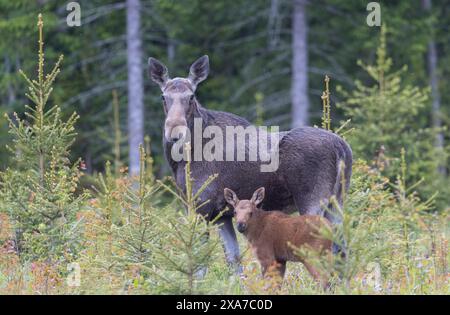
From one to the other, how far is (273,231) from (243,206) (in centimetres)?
43

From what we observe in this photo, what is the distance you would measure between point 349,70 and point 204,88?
5138 millimetres

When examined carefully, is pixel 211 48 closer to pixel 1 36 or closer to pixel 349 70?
pixel 349 70

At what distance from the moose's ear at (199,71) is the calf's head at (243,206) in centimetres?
166

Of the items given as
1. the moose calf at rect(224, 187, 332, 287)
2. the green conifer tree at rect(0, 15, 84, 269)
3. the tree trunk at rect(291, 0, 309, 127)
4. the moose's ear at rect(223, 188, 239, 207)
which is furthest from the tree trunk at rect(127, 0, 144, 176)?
the moose calf at rect(224, 187, 332, 287)

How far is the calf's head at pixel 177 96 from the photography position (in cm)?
988

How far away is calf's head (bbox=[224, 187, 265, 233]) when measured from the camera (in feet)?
30.5

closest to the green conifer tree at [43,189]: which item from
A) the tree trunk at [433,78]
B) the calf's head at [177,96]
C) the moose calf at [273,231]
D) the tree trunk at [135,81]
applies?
the calf's head at [177,96]

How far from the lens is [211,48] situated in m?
29.4

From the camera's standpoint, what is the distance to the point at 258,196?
31.7 ft

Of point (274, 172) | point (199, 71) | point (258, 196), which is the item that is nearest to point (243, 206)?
point (258, 196)

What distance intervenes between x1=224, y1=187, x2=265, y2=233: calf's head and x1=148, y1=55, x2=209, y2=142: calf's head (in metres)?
0.87

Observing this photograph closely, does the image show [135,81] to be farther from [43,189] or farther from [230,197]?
[230,197]

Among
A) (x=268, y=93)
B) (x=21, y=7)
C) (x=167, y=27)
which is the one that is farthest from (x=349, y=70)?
(x=21, y=7)

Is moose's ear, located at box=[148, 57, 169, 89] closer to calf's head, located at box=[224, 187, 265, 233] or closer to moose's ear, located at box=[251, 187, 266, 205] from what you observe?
calf's head, located at box=[224, 187, 265, 233]
